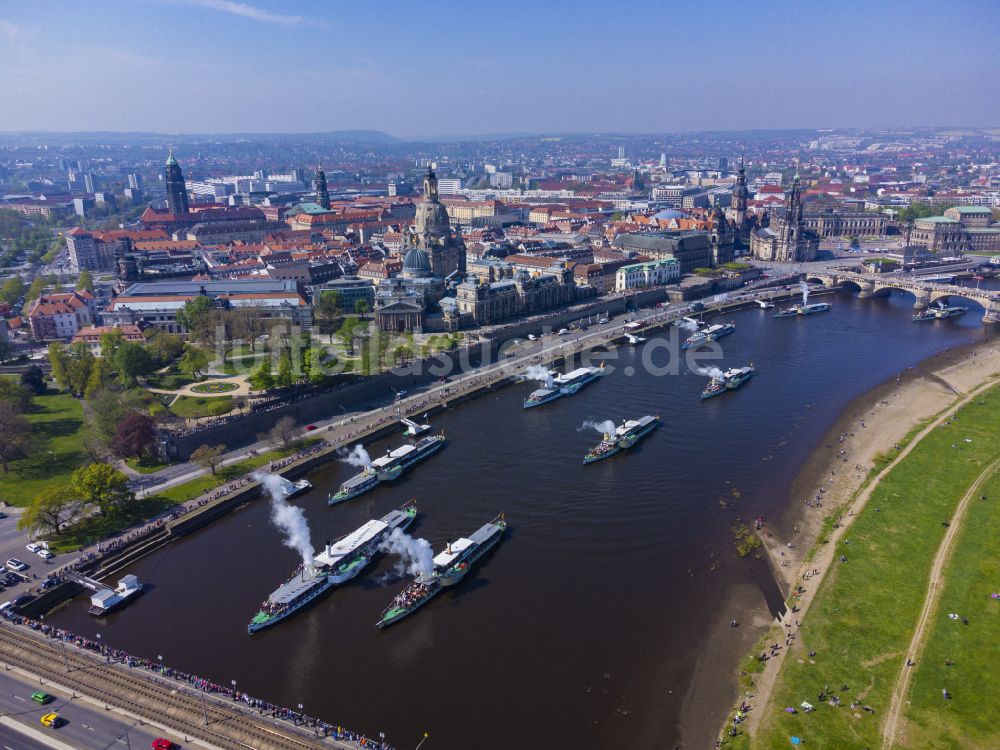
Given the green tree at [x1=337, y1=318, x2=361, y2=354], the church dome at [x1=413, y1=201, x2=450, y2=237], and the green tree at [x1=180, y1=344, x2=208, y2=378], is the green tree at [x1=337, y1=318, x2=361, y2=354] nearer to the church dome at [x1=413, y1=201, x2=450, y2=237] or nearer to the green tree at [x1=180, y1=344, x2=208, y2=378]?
the green tree at [x1=180, y1=344, x2=208, y2=378]

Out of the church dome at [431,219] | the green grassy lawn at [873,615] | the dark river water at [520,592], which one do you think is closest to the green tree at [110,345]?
the dark river water at [520,592]

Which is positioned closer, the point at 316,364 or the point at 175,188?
the point at 316,364

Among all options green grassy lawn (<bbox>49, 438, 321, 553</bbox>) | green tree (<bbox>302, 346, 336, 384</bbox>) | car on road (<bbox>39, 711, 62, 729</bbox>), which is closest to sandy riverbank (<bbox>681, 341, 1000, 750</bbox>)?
car on road (<bbox>39, 711, 62, 729</bbox>)

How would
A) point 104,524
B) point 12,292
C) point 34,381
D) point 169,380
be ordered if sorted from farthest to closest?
point 12,292 → point 169,380 → point 34,381 → point 104,524

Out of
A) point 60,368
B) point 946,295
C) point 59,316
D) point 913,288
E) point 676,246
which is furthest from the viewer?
point 676,246

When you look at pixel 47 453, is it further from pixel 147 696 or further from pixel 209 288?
pixel 209 288

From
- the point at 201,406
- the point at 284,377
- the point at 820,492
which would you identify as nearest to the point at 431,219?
the point at 284,377

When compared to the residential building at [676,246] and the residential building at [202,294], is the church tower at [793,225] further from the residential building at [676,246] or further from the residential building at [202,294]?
the residential building at [202,294]
